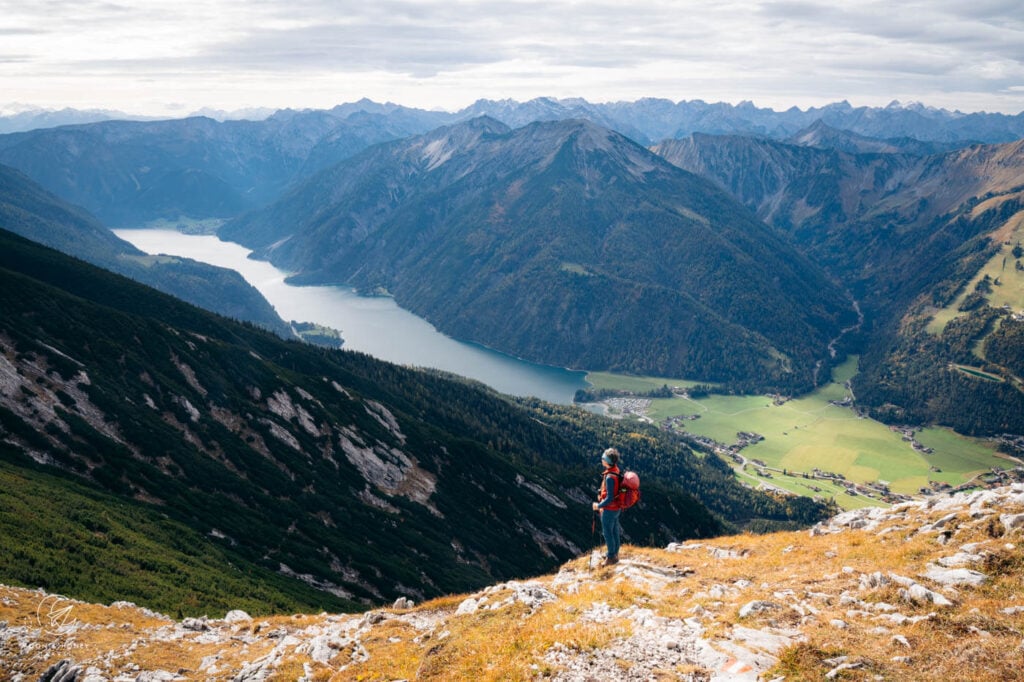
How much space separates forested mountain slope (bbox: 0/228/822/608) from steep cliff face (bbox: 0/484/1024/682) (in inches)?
511

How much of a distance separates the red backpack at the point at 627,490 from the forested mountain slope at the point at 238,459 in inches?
1333

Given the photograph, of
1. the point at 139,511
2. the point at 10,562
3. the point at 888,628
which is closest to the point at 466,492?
the point at 139,511

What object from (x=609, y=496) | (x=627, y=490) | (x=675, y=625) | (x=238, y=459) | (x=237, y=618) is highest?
(x=627, y=490)

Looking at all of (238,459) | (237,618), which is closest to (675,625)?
(237,618)

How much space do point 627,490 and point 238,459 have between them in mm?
79247

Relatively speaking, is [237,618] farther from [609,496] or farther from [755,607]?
[755,607]

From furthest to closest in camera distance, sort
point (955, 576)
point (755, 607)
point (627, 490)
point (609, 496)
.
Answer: point (609, 496)
point (627, 490)
point (755, 607)
point (955, 576)

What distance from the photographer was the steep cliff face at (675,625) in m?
18.7

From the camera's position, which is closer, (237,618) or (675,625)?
(675,625)

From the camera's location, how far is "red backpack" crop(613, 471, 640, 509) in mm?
27516

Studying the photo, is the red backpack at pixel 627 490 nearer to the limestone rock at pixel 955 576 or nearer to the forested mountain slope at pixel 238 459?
the limestone rock at pixel 955 576

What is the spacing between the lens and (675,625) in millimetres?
22500

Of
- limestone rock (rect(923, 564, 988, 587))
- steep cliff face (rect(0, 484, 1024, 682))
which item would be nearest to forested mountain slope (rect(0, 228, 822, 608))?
steep cliff face (rect(0, 484, 1024, 682))

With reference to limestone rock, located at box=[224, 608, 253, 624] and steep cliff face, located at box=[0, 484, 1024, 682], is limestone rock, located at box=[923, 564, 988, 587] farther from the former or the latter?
limestone rock, located at box=[224, 608, 253, 624]
